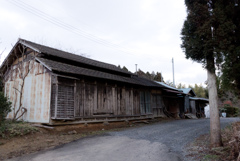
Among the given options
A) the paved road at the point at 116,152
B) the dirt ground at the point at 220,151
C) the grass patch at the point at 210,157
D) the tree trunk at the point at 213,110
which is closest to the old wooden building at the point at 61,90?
the paved road at the point at 116,152

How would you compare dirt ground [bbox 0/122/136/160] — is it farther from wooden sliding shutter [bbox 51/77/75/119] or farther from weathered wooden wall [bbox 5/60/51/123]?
weathered wooden wall [bbox 5/60/51/123]

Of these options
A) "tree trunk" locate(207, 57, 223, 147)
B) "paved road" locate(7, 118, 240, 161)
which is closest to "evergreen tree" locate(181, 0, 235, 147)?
"tree trunk" locate(207, 57, 223, 147)

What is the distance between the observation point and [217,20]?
20.2 feet

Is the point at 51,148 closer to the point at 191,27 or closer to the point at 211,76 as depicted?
the point at 211,76

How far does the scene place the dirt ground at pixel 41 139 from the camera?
7.15 meters

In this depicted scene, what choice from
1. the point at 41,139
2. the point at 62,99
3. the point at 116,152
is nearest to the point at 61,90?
the point at 62,99

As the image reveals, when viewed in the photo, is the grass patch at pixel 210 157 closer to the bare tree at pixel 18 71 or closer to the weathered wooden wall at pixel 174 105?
the bare tree at pixel 18 71

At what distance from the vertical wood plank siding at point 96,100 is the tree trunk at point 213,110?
740cm

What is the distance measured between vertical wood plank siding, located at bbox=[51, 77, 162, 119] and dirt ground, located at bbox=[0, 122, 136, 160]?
2.48 ft

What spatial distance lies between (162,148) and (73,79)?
661 centimetres

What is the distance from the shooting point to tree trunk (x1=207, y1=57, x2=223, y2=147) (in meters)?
6.19

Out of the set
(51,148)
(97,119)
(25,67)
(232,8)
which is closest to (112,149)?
(51,148)

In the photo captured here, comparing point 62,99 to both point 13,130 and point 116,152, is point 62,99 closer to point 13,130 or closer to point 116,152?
point 13,130

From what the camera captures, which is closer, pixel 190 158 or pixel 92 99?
pixel 190 158
